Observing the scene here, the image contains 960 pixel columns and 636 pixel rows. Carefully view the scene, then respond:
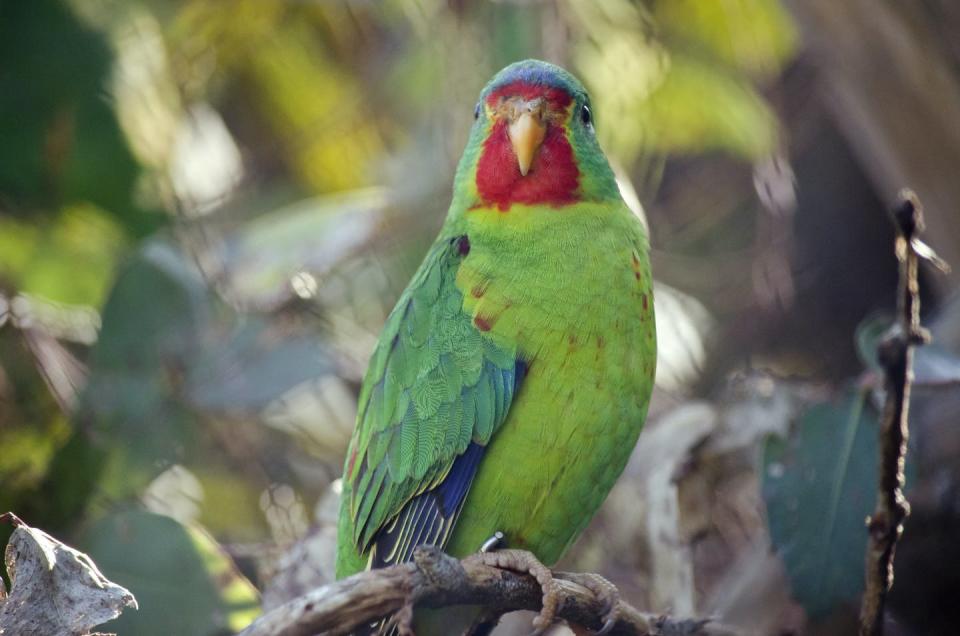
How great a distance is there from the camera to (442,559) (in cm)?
166

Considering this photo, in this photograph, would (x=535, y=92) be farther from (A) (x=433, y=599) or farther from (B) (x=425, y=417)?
(A) (x=433, y=599)

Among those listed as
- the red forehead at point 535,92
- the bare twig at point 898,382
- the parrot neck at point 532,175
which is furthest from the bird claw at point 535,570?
the red forehead at point 535,92

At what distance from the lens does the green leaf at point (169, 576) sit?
2.29 meters

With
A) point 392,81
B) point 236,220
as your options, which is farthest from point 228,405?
point 392,81

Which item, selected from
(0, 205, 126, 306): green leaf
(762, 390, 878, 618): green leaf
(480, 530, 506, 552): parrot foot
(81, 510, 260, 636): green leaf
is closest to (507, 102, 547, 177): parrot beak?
(480, 530, 506, 552): parrot foot

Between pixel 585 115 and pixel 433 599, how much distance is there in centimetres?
126

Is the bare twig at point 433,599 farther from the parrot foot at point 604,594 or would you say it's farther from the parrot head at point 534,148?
the parrot head at point 534,148

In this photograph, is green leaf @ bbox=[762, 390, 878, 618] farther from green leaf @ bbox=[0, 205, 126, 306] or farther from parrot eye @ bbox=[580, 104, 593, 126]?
green leaf @ bbox=[0, 205, 126, 306]

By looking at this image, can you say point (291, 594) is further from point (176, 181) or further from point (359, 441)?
point (176, 181)

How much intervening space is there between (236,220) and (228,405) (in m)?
1.67

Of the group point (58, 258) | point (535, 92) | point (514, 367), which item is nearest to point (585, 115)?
point (535, 92)

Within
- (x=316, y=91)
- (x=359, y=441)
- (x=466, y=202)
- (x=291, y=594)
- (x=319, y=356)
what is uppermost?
(x=316, y=91)

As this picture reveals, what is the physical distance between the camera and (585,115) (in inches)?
97.2

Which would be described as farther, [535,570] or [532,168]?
[532,168]
